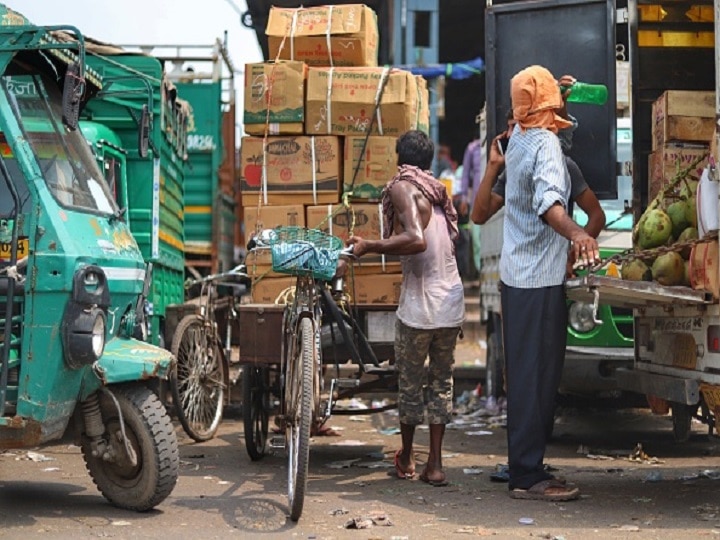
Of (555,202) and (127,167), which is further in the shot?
(127,167)

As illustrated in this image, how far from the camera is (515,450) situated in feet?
20.4

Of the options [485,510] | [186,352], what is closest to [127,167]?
[186,352]

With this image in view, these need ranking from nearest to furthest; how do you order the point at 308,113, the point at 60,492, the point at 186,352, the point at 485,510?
the point at 485,510
the point at 60,492
the point at 308,113
the point at 186,352

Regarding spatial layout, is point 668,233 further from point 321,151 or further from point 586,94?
point 321,151

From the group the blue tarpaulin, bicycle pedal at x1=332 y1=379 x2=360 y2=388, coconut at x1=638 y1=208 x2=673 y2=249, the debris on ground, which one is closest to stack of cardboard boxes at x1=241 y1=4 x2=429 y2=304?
bicycle pedal at x1=332 y1=379 x2=360 y2=388

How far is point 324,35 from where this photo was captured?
7742 mm

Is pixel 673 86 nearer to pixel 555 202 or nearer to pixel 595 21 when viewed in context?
pixel 595 21

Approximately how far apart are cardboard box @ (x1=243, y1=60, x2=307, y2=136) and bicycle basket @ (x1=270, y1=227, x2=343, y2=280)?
1.66 m

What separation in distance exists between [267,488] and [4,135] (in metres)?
2.48

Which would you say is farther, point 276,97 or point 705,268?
point 276,97

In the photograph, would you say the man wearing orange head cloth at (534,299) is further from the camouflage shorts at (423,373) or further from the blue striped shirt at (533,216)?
the camouflage shorts at (423,373)

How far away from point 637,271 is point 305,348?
2.28m

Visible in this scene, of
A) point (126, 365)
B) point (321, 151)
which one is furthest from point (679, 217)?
point (126, 365)

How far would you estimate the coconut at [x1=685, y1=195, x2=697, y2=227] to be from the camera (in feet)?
21.4
